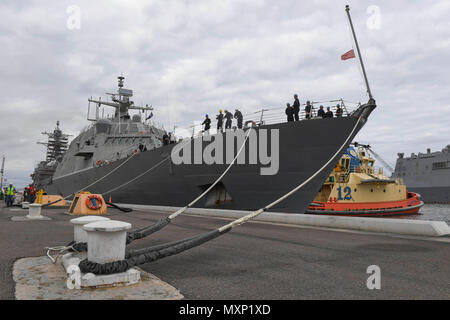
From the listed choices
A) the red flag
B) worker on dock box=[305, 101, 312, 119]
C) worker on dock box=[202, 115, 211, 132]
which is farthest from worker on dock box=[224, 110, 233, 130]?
the red flag

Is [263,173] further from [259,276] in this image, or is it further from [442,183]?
[442,183]

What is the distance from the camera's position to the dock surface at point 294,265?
8.65ft

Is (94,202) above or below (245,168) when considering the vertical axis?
below

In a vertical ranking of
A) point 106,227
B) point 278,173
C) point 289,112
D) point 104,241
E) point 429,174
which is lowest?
point 104,241

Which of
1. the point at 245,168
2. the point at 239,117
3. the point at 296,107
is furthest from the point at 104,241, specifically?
the point at 239,117

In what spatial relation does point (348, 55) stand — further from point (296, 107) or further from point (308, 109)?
point (296, 107)

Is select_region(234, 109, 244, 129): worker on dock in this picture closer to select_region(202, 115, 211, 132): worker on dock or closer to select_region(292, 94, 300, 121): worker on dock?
select_region(202, 115, 211, 132): worker on dock

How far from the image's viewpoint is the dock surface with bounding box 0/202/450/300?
8.65ft

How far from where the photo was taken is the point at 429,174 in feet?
138

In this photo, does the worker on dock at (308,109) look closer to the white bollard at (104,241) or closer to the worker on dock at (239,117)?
the worker on dock at (239,117)

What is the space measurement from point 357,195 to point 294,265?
1629 centimetres

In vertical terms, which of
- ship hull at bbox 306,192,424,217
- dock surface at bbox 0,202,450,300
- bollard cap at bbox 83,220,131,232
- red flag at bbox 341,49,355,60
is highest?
red flag at bbox 341,49,355,60

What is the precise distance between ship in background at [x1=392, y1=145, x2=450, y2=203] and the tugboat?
23.4 metres
